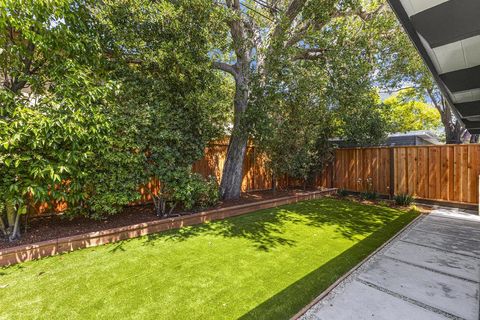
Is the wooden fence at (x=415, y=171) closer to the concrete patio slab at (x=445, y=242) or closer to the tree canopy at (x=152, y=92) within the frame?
the tree canopy at (x=152, y=92)

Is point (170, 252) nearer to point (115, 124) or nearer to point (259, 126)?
point (115, 124)

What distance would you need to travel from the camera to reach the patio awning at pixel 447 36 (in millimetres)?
1415

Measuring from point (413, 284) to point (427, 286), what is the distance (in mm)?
137

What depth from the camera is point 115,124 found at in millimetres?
3945

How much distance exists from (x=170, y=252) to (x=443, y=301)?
3.39m

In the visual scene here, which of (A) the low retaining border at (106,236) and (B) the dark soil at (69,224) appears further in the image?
(B) the dark soil at (69,224)

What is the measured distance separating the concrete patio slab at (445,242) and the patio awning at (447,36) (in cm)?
267

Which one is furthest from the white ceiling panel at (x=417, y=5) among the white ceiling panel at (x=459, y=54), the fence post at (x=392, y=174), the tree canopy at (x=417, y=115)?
the tree canopy at (x=417, y=115)

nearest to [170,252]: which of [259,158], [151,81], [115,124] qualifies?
[115,124]

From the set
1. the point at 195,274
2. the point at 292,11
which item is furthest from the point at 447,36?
the point at 292,11

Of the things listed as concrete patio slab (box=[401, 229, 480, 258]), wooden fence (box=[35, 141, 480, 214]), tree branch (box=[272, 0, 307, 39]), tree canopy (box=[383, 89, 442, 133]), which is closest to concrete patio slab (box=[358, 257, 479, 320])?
concrete patio slab (box=[401, 229, 480, 258])

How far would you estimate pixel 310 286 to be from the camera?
8.56 ft

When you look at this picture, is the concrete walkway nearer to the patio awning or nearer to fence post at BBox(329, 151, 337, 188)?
the patio awning

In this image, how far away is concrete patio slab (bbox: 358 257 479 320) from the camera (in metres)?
2.24
